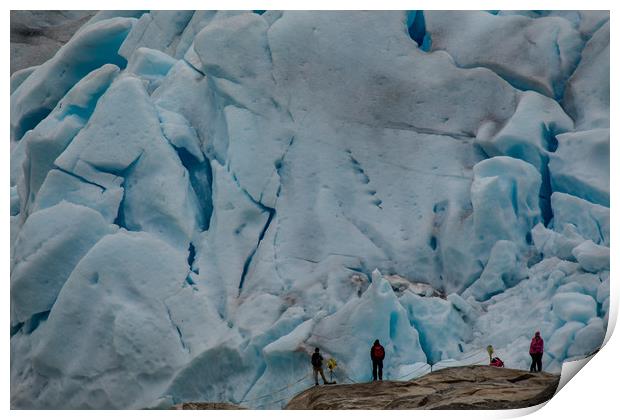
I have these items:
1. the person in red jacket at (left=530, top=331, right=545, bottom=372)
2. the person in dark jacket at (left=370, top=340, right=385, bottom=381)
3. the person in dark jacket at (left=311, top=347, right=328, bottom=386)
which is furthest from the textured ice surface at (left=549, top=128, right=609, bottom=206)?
the person in dark jacket at (left=311, top=347, right=328, bottom=386)

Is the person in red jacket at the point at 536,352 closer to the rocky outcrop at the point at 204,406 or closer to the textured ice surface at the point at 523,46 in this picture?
the textured ice surface at the point at 523,46

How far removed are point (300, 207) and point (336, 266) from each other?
76cm

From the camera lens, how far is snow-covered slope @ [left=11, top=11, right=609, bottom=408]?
10.6 meters

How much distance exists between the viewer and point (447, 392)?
10.3m

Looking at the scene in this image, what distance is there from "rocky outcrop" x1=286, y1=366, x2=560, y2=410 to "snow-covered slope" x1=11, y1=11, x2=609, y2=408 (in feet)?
0.58

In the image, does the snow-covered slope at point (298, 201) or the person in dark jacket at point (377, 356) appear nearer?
the person in dark jacket at point (377, 356)

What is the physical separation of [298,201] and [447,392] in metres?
2.54

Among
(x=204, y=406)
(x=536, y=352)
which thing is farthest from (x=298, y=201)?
(x=536, y=352)

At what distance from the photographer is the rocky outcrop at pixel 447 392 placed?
10234 mm

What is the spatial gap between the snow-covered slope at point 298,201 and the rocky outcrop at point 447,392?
7.0 inches

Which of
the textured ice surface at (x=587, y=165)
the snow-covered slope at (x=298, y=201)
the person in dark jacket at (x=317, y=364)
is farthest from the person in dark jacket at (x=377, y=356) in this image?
the textured ice surface at (x=587, y=165)

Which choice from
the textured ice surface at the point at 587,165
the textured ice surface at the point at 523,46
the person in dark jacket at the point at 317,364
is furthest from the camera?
the textured ice surface at the point at 523,46

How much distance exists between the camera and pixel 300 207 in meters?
11.1

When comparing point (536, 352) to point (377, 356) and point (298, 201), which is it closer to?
point (377, 356)
